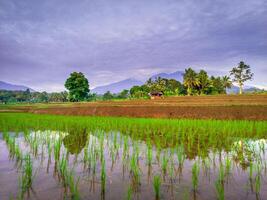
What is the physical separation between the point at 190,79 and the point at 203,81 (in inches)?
215

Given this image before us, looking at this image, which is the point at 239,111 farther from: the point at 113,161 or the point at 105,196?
the point at 105,196

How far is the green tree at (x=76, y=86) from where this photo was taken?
270ft

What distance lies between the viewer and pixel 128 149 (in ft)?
26.1

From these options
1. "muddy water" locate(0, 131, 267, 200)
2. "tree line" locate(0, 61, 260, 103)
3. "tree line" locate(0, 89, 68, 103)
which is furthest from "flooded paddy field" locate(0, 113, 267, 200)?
"tree line" locate(0, 89, 68, 103)

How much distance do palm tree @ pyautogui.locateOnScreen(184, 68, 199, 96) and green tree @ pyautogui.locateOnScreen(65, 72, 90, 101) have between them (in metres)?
42.1

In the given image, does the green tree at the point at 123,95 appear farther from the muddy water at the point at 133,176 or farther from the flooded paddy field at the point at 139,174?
the muddy water at the point at 133,176

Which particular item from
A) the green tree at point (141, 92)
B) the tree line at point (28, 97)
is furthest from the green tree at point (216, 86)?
the tree line at point (28, 97)

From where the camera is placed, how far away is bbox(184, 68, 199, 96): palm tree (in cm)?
8788

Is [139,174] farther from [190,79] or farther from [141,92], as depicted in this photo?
[141,92]

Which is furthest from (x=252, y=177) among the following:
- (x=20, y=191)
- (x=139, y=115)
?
(x=139, y=115)

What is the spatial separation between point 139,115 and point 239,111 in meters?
9.76

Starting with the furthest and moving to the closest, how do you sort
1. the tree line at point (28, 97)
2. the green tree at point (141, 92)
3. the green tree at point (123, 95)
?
the tree line at point (28, 97) → the green tree at point (123, 95) → the green tree at point (141, 92)

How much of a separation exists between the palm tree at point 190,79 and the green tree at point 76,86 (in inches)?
1658

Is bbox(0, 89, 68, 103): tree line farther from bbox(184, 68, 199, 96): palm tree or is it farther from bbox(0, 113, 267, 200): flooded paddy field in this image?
bbox(0, 113, 267, 200): flooded paddy field
